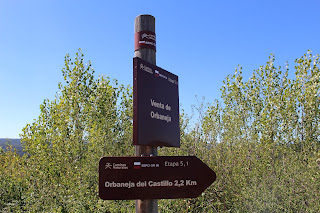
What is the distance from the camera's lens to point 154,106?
2.93 metres

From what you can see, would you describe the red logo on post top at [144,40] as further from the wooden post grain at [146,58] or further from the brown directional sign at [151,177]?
the brown directional sign at [151,177]

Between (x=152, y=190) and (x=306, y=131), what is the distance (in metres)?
9.01

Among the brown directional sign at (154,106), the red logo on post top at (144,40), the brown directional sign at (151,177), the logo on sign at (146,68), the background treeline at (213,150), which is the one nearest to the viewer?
the brown directional sign at (151,177)

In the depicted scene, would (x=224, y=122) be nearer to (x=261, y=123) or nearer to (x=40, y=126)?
(x=261, y=123)

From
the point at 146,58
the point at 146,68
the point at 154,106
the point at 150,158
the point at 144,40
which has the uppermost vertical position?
the point at 144,40

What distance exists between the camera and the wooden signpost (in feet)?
8.75

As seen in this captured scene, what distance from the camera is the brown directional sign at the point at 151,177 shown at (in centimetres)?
265

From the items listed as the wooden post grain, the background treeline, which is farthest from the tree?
the wooden post grain

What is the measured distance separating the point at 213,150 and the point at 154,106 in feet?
14.8

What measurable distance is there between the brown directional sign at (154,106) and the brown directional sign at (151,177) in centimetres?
19

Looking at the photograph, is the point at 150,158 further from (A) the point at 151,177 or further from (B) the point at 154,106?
(B) the point at 154,106

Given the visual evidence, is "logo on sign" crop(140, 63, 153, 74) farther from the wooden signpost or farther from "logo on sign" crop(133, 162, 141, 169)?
"logo on sign" crop(133, 162, 141, 169)

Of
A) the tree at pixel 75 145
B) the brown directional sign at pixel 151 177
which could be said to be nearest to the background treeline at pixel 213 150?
the tree at pixel 75 145

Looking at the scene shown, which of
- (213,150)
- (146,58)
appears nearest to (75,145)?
(213,150)
